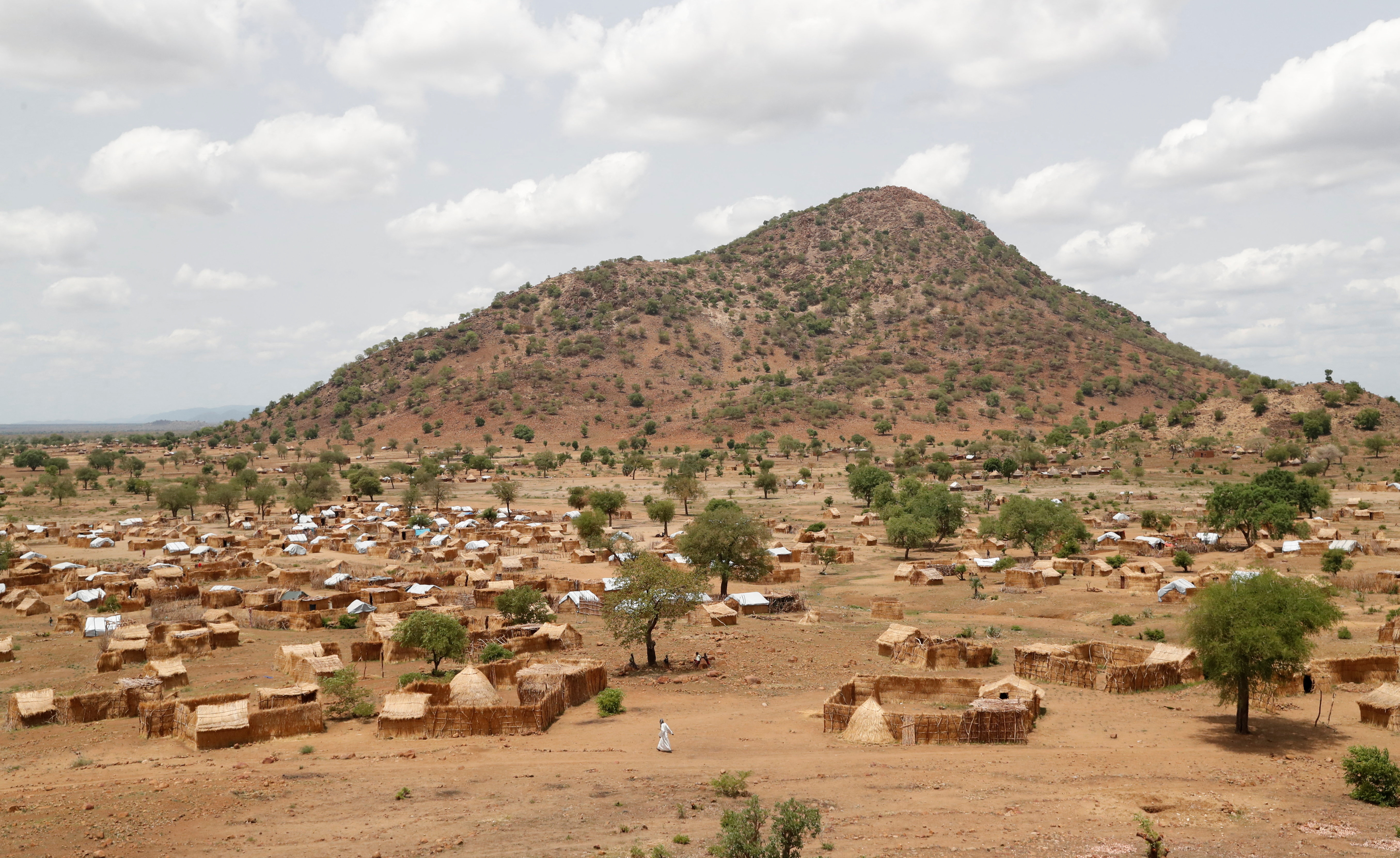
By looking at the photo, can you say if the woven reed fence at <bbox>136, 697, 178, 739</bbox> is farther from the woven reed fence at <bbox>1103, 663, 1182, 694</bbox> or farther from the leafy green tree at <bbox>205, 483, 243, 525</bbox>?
the leafy green tree at <bbox>205, 483, 243, 525</bbox>

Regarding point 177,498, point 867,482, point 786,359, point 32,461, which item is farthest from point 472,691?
point 786,359

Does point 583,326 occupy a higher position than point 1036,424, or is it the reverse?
point 583,326

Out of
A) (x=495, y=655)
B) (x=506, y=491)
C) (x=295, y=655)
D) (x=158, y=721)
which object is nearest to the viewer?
(x=158, y=721)

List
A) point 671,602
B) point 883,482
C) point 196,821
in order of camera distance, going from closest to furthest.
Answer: point 196,821, point 671,602, point 883,482

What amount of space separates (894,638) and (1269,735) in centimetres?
1119

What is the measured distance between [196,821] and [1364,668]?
94.8ft

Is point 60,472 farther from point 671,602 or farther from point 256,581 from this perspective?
point 671,602

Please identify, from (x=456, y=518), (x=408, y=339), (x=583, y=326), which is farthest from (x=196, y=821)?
(x=408, y=339)

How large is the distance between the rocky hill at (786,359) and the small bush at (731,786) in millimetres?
112007

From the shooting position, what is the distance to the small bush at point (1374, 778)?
1862 centimetres

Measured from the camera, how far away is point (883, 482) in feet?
260

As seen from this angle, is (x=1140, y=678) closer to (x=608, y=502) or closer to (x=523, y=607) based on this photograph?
(x=523, y=607)

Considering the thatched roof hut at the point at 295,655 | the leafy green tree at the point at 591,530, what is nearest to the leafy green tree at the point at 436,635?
the thatched roof hut at the point at 295,655

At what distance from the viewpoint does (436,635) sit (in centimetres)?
2867
